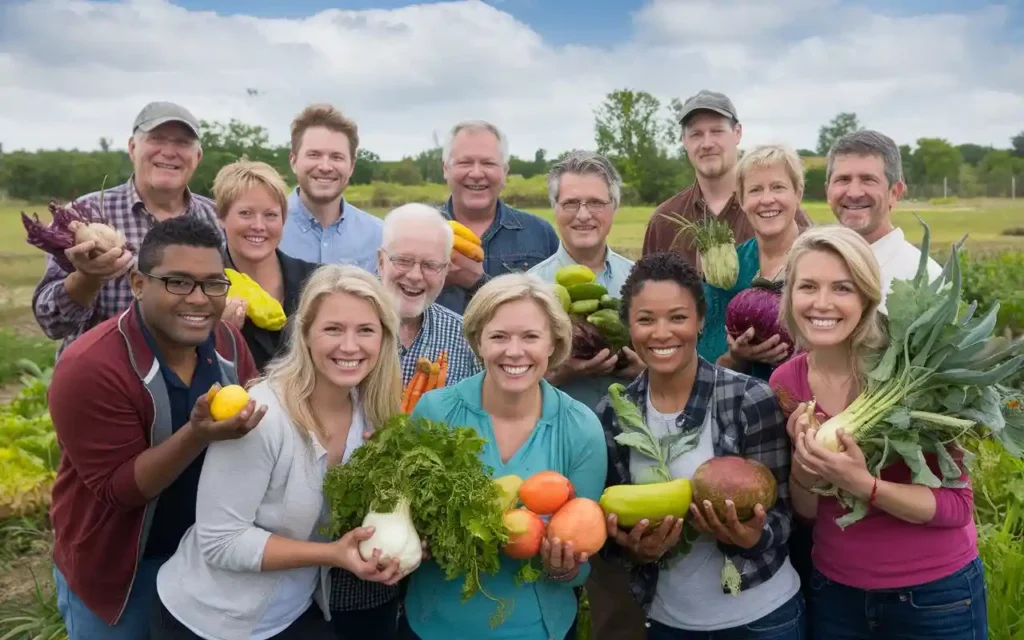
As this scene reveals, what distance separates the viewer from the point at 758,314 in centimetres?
428

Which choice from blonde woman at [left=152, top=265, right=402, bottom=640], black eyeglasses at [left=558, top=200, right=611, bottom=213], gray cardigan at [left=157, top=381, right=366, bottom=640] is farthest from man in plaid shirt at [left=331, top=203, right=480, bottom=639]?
gray cardigan at [left=157, top=381, right=366, bottom=640]

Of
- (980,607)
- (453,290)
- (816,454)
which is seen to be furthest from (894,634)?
(453,290)

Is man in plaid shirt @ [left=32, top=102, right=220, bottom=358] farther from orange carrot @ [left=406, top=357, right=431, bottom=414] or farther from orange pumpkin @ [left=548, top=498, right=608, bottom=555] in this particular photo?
orange pumpkin @ [left=548, top=498, right=608, bottom=555]

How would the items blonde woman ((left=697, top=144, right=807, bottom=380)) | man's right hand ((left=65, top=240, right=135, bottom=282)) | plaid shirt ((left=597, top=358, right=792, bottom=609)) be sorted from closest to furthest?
plaid shirt ((left=597, top=358, right=792, bottom=609)), man's right hand ((left=65, top=240, right=135, bottom=282)), blonde woman ((left=697, top=144, right=807, bottom=380))

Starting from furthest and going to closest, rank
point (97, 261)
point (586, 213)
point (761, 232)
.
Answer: point (586, 213)
point (761, 232)
point (97, 261)

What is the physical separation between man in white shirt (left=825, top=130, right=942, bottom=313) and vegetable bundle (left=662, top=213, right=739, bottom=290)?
644 mm

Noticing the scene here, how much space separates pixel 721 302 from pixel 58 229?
3.80m

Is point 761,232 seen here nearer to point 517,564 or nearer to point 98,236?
point 517,564

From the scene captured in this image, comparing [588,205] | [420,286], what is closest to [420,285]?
[420,286]

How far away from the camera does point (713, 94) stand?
243 inches

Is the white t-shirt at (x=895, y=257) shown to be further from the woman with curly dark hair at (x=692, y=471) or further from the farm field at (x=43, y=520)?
the woman with curly dark hair at (x=692, y=471)

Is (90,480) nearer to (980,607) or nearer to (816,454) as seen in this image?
(816,454)

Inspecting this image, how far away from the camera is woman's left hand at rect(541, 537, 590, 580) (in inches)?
124

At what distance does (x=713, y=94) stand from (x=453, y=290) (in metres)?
2.58
